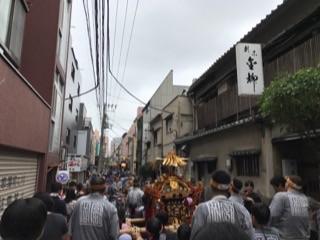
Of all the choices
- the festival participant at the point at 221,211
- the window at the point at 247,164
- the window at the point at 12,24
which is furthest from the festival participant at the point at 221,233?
the window at the point at 247,164

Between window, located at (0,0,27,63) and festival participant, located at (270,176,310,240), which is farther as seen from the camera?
window, located at (0,0,27,63)

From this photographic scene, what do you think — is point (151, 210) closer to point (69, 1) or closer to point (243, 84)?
point (243, 84)

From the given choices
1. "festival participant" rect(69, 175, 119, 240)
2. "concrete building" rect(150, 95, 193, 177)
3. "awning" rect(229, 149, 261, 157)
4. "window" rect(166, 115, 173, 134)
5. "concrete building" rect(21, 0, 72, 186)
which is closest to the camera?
"festival participant" rect(69, 175, 119, 240)

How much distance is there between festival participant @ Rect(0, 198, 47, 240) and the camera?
2375mm

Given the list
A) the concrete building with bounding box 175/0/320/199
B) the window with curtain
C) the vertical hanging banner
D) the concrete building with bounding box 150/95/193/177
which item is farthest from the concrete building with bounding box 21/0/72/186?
the vertical hanging banner

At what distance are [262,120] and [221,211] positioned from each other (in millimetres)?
8158

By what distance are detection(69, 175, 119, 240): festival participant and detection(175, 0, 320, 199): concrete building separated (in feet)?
21.8

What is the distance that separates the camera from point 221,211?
3.76 m

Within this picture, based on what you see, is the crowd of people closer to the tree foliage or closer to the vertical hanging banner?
the tree foliage

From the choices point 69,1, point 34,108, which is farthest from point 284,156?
point 69,1

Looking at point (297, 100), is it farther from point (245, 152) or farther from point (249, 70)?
point (245, 152)

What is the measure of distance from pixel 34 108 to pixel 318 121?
27.4 feet

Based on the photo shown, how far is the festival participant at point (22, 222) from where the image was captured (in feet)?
7.79

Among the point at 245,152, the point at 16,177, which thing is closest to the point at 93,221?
the point at 16,177
